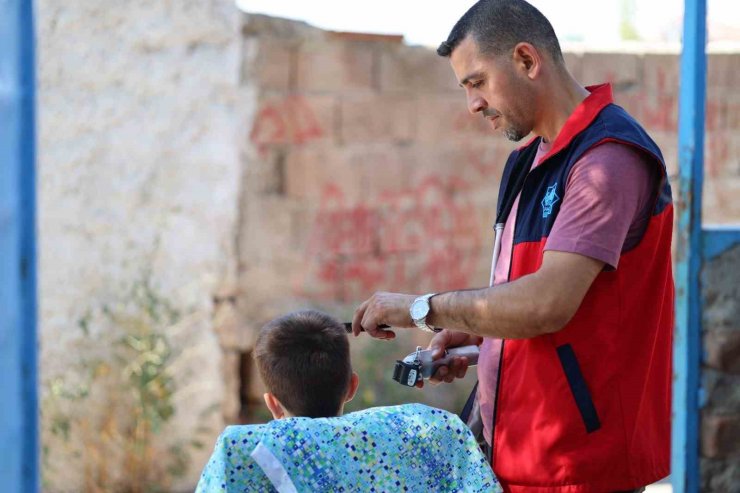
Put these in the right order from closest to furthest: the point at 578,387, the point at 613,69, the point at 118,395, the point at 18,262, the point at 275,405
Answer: the point at 18,262
the point at 578,387
the point at 275,405
the point at 118,395
the point at 613,69

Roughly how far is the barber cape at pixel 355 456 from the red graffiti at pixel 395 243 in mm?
Answer: 3024

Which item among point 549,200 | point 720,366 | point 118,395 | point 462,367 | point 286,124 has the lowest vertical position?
point 118,395

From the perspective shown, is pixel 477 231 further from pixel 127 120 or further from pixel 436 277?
pixel 127 120

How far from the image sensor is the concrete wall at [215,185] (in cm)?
504

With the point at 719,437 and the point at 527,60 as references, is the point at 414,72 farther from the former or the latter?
the point at 719,437

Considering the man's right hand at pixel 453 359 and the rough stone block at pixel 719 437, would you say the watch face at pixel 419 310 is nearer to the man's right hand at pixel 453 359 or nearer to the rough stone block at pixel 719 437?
the man's right hand at pixel 453 359

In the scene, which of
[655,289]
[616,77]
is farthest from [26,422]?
[616,77]

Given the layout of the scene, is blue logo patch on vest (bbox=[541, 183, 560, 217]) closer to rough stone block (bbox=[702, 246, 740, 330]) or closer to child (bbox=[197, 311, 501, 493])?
rough stone block (bbox=[702, 246, 740, 330])

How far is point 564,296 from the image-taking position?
6.91 feet

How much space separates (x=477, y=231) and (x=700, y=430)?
3.60 metres

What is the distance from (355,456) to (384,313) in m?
0.30

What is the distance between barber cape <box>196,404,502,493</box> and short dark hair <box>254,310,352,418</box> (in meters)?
0.12

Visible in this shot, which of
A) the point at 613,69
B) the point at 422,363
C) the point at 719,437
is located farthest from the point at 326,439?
the point at 613,69

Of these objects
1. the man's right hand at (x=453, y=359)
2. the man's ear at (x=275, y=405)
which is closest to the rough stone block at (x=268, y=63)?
the man's right hand at (x=453, y=359)
